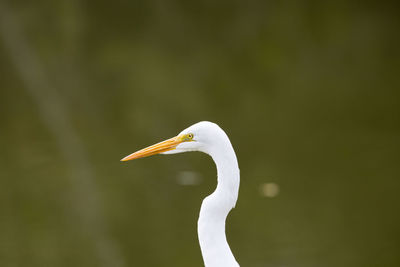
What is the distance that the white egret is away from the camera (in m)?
2.45

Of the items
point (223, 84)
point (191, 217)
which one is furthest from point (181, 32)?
point (191, 217)

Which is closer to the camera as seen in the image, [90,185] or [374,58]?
[90,185]

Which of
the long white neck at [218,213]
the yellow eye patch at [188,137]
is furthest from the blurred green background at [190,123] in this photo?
the yellow eye patch at [188,137]

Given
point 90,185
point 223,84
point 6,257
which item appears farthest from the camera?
point 223,84

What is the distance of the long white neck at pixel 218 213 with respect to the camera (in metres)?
2.46

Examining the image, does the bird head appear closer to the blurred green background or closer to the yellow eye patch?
the yellow eye patch

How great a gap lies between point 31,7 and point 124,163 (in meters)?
6.05

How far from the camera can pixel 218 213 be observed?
8.27 feet

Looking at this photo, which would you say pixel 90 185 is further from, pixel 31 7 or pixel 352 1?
pixel 352 1

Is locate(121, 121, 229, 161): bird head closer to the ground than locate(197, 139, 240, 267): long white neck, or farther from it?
farther from it

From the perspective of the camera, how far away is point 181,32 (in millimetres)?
10031

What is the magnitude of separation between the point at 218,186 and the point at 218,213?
0.11 metres

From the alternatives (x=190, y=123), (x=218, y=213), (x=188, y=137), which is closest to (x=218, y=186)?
(x=218, y=213)

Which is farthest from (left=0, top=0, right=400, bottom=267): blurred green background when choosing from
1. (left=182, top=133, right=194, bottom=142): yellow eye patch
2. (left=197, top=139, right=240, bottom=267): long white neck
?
(left=182, top=133, right=194, bottom=142): yellow eye patch
